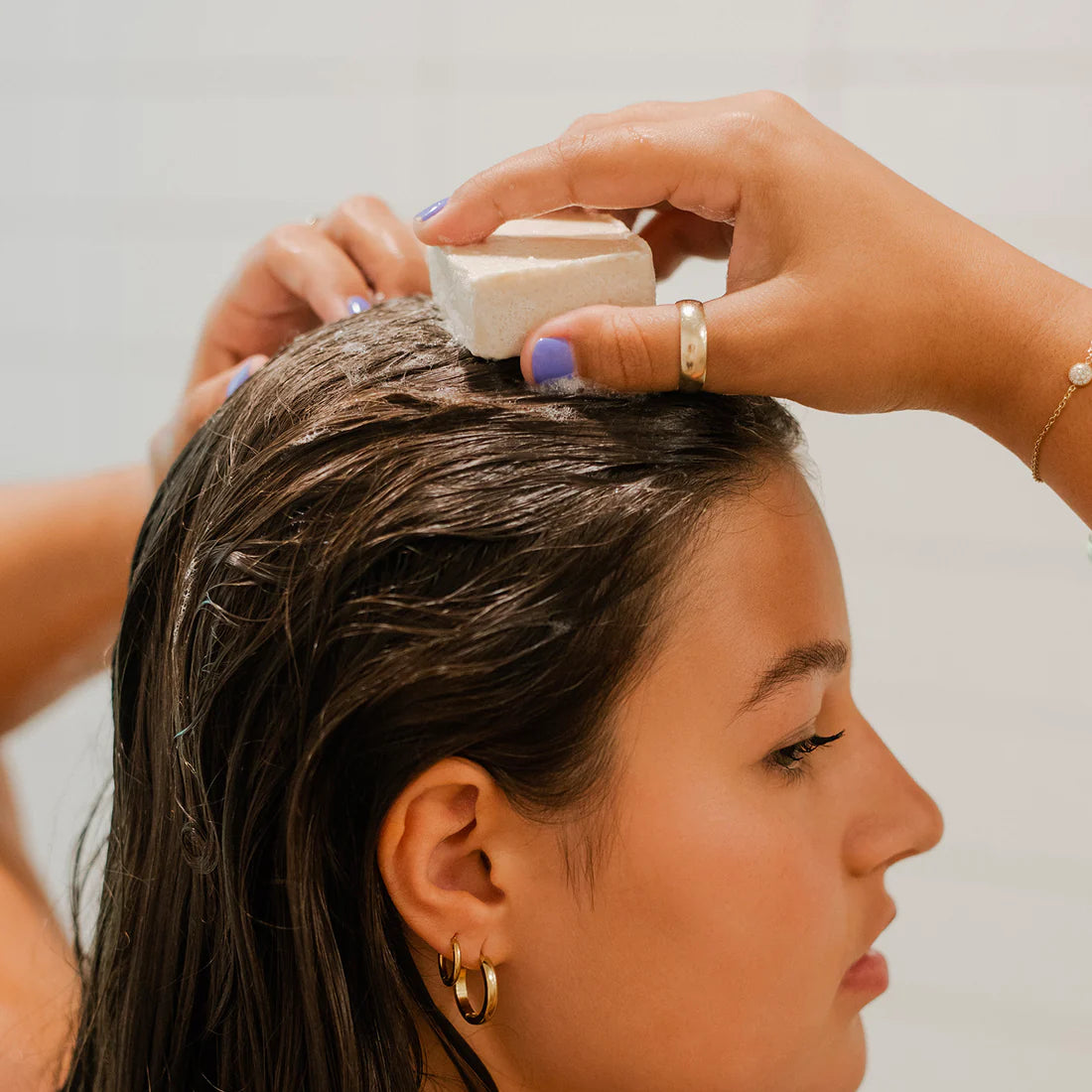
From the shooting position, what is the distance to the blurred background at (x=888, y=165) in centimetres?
139

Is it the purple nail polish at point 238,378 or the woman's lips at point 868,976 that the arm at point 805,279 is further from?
the woman's lips at point 868,976

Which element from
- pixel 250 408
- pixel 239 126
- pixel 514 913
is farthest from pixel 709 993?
pixel 239 126

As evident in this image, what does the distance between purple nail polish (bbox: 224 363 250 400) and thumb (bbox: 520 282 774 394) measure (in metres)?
0.31

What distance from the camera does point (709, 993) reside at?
0.77 metres

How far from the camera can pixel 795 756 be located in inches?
31.2

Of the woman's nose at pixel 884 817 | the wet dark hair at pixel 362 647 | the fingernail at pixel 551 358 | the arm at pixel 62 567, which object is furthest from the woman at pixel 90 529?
the woman's nose at pixel 884 817

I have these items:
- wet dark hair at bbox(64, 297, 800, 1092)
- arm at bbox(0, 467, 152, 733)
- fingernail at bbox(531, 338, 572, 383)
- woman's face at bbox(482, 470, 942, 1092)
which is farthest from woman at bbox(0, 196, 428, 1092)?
woman's face at bbox(482, 470, 942, 1092)

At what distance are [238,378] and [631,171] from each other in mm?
383

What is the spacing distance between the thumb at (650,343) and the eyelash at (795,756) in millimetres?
229

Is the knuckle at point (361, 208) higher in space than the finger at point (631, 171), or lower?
lower

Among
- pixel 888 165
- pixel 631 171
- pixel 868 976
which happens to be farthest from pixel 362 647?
pixel 888 165

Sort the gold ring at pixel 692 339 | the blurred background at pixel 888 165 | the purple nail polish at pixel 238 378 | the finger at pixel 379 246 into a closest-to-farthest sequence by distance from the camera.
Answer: the gold ring at pixel 692 339, the purple nail polish at pixel 238 378, the finger at pixel 379 246, the blurred background at pixel 888 165

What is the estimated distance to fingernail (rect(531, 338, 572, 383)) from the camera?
0.72 m

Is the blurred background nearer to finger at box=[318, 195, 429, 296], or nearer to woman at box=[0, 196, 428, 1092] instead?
woman at box=[0, 196, 428, 1092]
